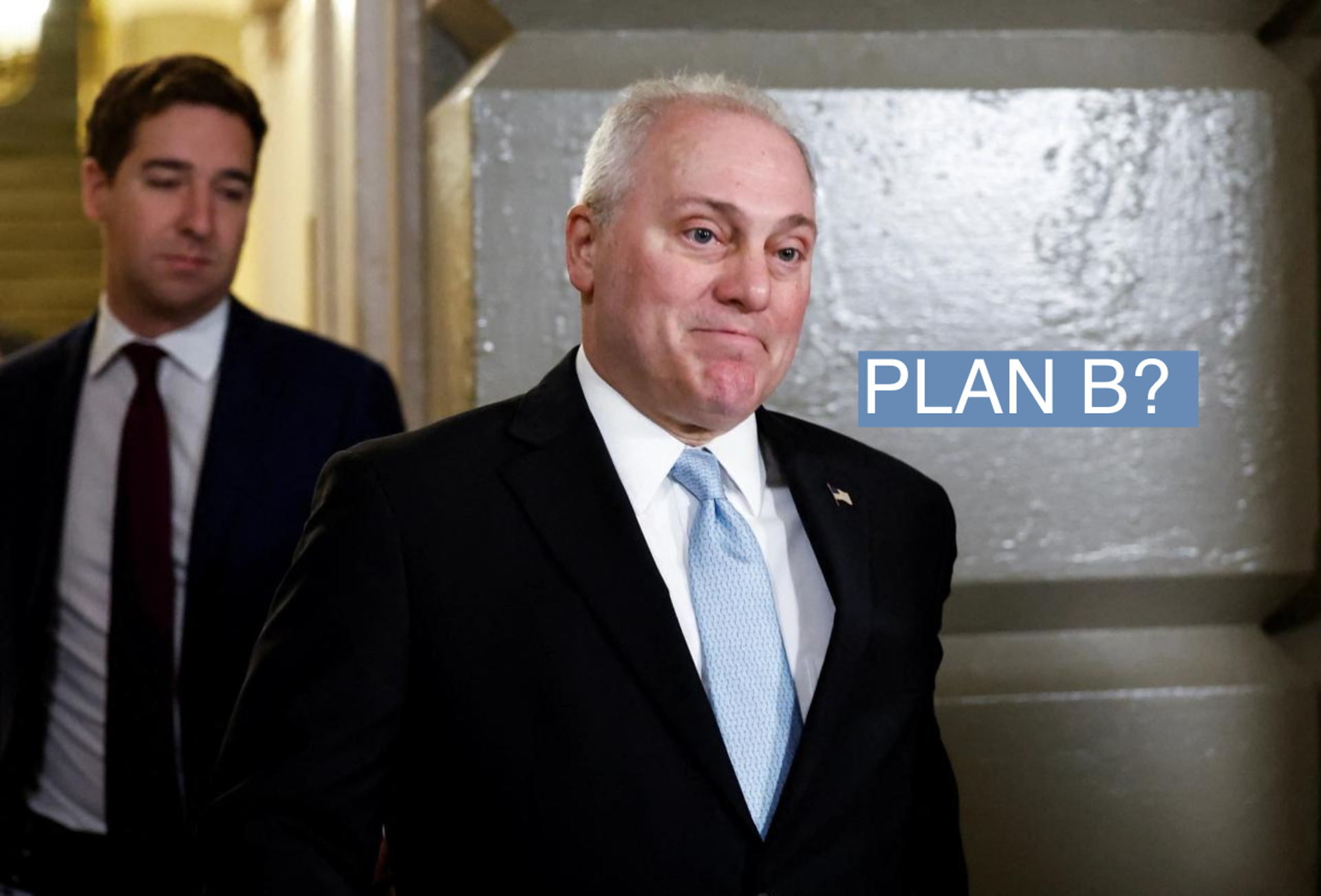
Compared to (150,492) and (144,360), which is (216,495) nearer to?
(150,492)

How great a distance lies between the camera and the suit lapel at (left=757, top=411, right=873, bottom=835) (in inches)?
51.7

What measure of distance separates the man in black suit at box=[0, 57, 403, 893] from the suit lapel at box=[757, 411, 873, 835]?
0.71 m

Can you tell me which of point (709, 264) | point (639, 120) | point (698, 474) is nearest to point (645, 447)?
point (698, 474)

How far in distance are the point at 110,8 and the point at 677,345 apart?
511cm

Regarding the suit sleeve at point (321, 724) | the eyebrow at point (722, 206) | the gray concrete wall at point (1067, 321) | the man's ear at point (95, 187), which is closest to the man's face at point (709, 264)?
the eyebrow at point (722, 206)

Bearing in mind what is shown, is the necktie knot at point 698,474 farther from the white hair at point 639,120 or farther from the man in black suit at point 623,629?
the white hair at point 639,120

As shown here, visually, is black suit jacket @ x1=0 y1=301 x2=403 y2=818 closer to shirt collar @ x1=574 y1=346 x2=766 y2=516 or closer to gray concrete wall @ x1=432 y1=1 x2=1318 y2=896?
gray concrete wall @ x1=432 y1=1 x2=1318 y2=896

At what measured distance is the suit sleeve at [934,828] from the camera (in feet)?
4.74

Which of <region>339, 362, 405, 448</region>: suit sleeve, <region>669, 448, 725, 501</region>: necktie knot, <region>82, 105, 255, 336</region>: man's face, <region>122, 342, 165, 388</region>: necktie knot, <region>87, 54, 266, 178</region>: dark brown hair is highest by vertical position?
<region>87, 54, 266, 178</region>: dark brown hair

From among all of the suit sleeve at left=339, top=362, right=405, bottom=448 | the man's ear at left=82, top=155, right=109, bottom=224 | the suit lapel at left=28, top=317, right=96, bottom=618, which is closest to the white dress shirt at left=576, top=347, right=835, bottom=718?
the suit sleeve at left=339, top=362, right=405, bottom=448

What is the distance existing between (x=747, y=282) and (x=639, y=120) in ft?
0.58

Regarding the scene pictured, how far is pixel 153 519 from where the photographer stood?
193 cm

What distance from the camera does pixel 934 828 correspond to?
146 centimetres

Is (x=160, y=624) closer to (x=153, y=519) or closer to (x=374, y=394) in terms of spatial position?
(x=153, y=519)
